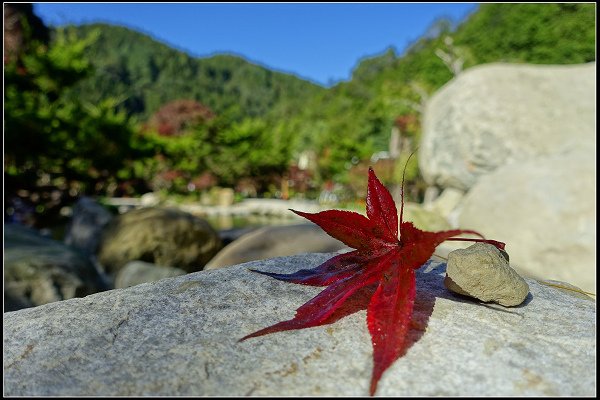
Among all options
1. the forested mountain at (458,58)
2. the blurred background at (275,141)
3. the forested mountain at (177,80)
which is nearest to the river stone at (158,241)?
the blurred background at (275,141)

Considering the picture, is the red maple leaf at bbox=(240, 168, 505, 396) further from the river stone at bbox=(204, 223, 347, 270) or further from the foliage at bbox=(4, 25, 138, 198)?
the foliage at bbox=(4, 25, 138, 198)

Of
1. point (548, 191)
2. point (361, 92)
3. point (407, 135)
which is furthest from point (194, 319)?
point (361, 92)

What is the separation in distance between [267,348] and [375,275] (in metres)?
0.29

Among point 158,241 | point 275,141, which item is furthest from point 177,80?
point 158,241

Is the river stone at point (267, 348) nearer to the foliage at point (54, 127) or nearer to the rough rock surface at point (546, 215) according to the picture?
the rough rock surface at point (546, 215)

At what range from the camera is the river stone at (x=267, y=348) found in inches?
28.6

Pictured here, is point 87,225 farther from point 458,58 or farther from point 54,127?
point 458,58

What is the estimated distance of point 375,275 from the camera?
985 mm

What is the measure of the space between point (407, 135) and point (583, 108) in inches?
643

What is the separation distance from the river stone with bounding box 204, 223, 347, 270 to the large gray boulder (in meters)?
4.13

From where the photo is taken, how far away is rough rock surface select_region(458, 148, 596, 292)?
3580 millimetres

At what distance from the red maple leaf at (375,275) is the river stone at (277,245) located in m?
3.44

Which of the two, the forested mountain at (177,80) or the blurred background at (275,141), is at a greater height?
the forested mountain at (177,80)

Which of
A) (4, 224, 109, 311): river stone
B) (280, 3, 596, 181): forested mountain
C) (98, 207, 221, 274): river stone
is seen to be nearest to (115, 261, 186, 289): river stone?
(4, 224, 109, 311): river stone
